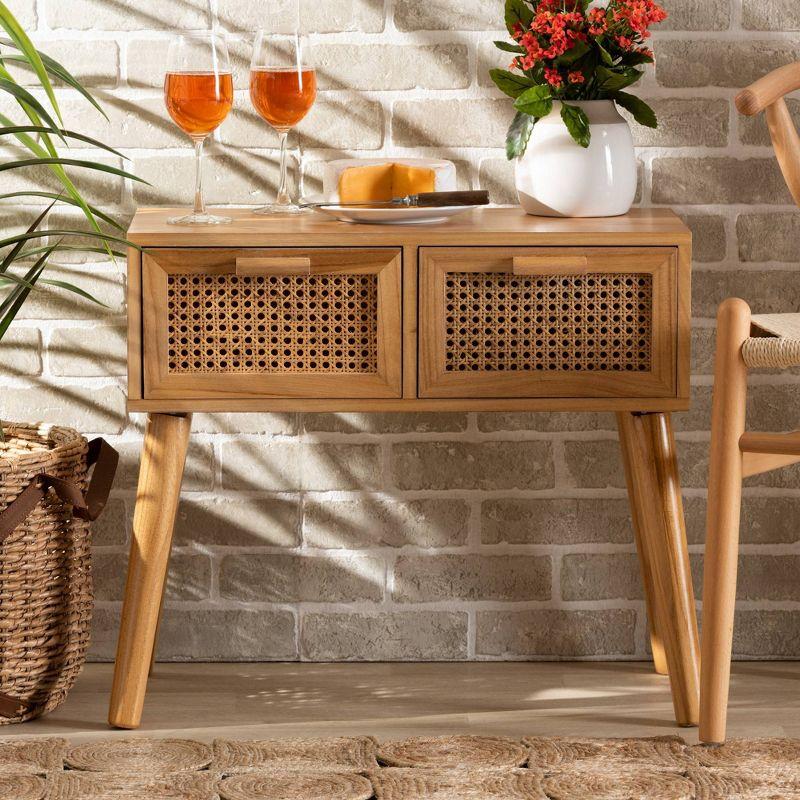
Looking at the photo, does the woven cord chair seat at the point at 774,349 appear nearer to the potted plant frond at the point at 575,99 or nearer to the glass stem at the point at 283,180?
the potted plant frond at the point at 575,99

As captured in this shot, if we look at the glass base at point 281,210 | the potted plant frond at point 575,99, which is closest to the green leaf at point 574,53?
the potted plant frond at point 575,99

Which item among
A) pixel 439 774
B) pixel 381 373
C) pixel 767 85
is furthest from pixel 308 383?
pixel 767 85

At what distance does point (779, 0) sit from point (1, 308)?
1.24 metres

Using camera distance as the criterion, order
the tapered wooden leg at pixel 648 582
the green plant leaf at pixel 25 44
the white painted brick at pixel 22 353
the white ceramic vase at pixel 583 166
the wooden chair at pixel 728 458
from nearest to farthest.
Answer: the green plant leaf at pixel 25 44 < the wooden chair at pixel 728 458 < the white ceramic vase at pixel 583 166 < the tapered wooden leg at pixel 648 582 < the white painted brick at pixel 22 353

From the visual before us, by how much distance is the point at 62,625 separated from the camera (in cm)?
181

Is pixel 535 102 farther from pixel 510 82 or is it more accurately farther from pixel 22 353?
pixel 22 353

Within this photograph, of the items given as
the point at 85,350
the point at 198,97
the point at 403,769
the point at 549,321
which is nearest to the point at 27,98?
the point at 198,97

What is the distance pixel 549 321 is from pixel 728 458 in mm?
292

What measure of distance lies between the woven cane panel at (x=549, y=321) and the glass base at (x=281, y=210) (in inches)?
11.5

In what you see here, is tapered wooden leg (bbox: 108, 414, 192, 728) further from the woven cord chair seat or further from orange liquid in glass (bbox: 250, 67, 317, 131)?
the woven cord chair seat

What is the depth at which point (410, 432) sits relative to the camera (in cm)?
207

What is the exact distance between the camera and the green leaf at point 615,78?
1791 mm

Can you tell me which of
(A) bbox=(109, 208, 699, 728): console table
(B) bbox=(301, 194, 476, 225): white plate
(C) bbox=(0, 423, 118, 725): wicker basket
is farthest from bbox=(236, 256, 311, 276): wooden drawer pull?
(C) bbox=(0, 423, 118, 725): wicker basket

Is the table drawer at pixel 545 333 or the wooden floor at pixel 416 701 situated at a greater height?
the table drawer at pixel 545 333
